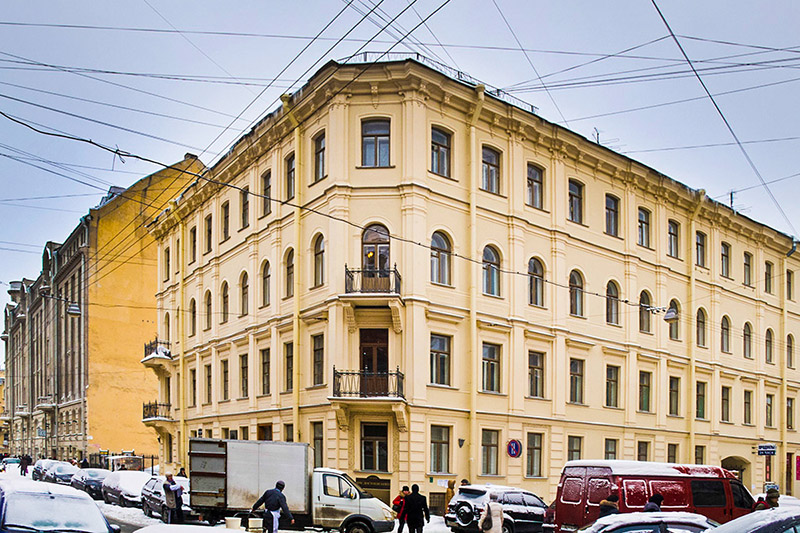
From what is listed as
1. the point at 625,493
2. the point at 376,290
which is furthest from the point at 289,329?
the point at 625,493

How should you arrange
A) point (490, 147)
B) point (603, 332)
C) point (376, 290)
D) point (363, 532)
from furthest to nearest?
1. point (603, 332)
2. point (490, 147)
3. point (376, 290)
4. point (363, 532)

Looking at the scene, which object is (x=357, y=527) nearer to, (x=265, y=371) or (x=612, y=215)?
(x=265, y=371)

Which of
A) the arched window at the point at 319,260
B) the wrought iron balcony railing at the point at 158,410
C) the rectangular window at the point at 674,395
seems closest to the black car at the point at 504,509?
the arched window at the point at 319,260

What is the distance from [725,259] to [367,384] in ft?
79.7

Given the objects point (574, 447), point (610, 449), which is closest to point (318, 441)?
point (574, 447)

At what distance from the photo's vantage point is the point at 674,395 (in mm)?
39844

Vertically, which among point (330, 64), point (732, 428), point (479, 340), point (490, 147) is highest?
point (330, 64)

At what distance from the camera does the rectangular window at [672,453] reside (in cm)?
3903

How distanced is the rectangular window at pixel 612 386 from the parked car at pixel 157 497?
17356 millimetres

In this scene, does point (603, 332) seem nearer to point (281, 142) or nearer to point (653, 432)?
point (653, 432)

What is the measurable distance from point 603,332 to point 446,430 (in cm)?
990

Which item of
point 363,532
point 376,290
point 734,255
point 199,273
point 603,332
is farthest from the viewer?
point 734,255

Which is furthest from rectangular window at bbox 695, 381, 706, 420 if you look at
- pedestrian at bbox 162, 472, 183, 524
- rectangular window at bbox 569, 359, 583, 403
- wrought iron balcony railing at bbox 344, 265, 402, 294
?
pedestrian at bbox 162, 472, 183, 524

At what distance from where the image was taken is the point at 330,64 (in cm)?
2952
